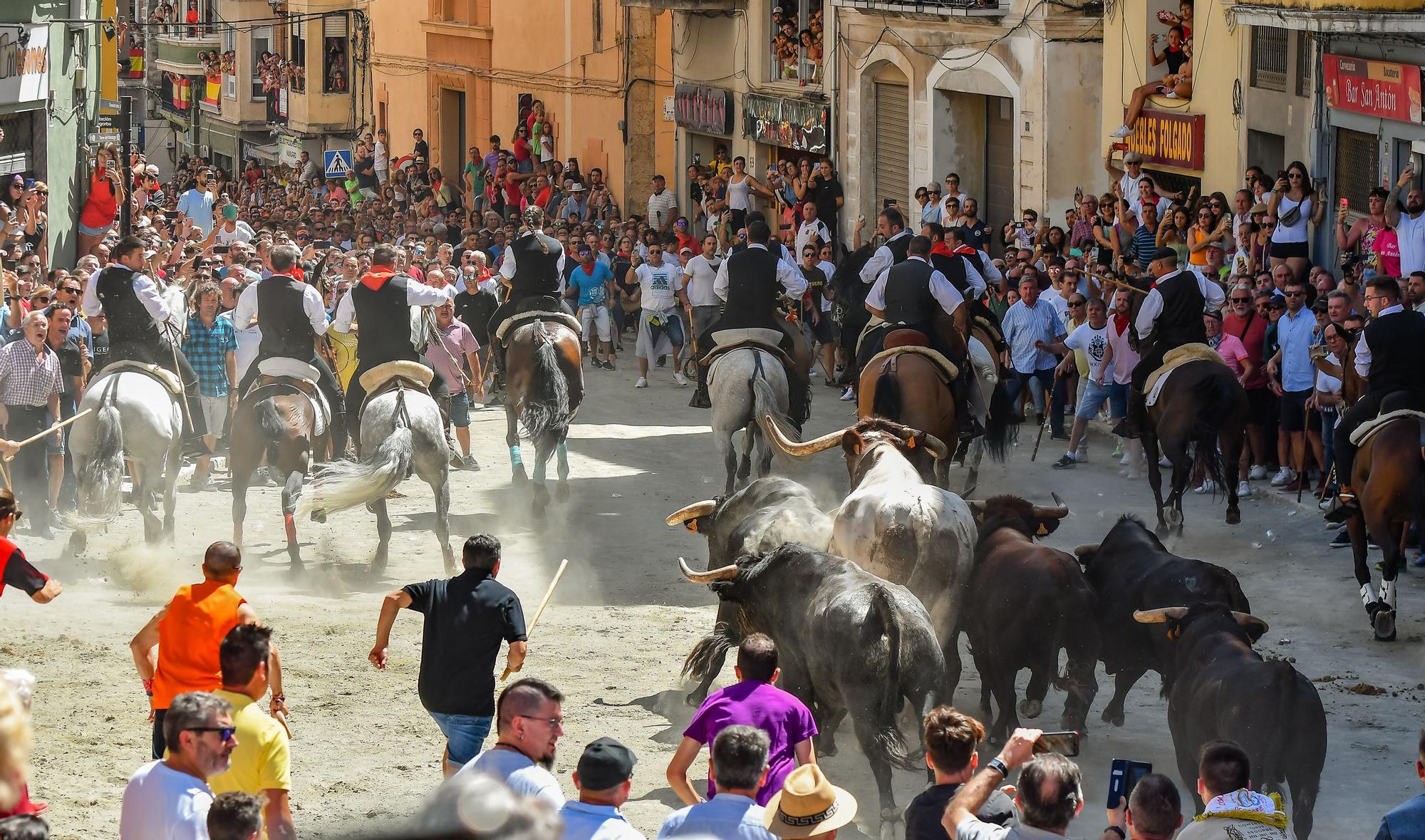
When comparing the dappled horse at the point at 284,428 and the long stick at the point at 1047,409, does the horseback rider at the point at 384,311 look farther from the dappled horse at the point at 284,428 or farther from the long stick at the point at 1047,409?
the long stick at the point at 1047,409

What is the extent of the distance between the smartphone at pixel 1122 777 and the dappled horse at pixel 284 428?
8.06 metres

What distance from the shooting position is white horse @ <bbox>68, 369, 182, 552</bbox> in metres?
12.6

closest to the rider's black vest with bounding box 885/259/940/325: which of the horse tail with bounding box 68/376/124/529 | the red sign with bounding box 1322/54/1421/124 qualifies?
the horse tail with bounding box 68/376/124/529

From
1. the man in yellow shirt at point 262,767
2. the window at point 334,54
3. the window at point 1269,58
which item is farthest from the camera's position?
the window at point 334,54

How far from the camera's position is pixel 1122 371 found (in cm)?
1603

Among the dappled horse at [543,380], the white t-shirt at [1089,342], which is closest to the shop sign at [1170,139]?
the white t-shirt at [1089,342]

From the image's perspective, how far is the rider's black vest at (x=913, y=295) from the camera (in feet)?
44.7

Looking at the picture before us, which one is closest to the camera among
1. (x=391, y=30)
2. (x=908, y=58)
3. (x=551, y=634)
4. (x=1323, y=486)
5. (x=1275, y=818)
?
(x=1275, y=818)

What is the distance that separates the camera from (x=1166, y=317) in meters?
14.1

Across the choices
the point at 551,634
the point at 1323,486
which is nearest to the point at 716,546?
the point at 551,634

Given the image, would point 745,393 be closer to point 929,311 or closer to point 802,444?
point 929,311

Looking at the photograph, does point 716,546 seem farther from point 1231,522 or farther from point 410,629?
point 1231,522

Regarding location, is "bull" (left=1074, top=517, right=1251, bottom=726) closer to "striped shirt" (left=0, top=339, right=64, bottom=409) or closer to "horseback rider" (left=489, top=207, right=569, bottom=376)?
"horseback rider" (left=489, top=207, right=569, bottom=376)

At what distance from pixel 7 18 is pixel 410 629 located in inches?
537
